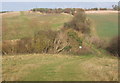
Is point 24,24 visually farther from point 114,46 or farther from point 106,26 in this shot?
point 114,46

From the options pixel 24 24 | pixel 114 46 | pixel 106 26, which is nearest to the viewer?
pixel 114 46

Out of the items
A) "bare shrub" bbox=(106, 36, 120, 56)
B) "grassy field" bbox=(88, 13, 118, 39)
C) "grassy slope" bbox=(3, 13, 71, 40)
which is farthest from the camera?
"grassy slope" bbox=(3, 13, 71, 40)

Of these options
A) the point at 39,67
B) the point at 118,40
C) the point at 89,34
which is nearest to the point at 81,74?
the point at 39,67

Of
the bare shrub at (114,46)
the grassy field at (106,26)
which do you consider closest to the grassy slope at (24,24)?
the grassy field at (106,26)

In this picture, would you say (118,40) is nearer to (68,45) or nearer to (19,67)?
(68,45)

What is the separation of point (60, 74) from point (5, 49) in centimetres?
1182

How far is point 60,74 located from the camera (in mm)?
8953

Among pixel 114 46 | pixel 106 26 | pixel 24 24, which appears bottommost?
pixel 114 46

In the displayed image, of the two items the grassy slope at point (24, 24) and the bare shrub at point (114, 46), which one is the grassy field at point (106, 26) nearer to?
the bare shrub at point (114, 46)

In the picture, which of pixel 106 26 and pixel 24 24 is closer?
pixel 106 26

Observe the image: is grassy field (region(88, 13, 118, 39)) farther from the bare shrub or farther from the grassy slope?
the grassy slope

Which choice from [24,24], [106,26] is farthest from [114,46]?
[24,24]

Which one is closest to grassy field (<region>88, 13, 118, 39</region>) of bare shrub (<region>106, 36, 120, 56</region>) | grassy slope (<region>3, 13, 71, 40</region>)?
bare shrub (<region>106, 36, 120, 56</region>)

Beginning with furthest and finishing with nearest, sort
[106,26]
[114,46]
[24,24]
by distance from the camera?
1. [24,24]
2. [106,26]
3. [114,46]
